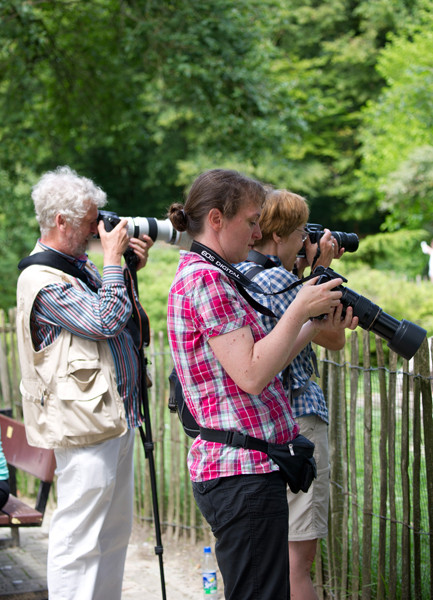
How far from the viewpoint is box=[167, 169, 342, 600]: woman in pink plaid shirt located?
202 centimetres

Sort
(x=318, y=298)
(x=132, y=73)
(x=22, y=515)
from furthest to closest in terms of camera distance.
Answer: (x=132, y=73) < (x=22, y=515) < (x=318, y=298)

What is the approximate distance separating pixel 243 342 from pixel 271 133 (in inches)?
321

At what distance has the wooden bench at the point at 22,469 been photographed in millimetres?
3693

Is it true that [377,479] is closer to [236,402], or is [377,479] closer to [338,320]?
[338,320]

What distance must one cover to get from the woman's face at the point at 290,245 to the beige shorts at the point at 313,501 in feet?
2.02

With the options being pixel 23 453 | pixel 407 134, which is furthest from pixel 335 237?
pixel 407 134

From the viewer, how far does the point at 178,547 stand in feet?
15.3

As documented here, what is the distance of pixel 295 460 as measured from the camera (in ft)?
6.92

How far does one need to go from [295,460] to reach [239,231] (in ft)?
2.31

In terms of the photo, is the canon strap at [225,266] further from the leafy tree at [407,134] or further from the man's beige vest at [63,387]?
the leafy tree at [407,134]

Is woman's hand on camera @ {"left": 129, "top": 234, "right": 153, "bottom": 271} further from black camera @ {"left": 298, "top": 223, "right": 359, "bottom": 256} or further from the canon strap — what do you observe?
the canon strap

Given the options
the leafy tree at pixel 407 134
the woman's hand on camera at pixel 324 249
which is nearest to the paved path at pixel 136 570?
the woman's hand on camera at pixel 324 249

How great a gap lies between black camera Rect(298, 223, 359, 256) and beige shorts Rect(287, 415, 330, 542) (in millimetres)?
682

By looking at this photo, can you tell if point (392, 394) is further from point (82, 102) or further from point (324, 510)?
point (82, 102)
